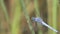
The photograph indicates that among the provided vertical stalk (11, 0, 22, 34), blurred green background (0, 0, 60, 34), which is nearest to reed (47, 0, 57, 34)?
blurred green background (0, 0, 60, 34)

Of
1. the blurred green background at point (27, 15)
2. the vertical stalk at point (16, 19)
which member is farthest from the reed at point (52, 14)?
the vertical stalk at point (16, 19)

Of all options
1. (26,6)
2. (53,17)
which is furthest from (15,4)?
(53,17)

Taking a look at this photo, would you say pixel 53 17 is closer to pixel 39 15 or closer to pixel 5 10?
pixel 39 15

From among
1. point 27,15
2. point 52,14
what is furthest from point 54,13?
point 27,15

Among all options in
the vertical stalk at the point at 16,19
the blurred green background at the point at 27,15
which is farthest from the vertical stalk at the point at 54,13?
the vertical stalk at the point at 16,19

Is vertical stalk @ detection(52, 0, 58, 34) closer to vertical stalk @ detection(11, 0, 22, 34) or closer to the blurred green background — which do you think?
the blurred green background

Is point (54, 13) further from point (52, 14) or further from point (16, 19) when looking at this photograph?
point (16, 19)

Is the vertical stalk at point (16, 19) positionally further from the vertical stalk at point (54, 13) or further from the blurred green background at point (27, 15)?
the vertical stalk at point (54, 13)

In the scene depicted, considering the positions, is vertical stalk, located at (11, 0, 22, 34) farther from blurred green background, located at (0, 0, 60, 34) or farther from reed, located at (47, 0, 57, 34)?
reed, located at (47, 0, 57, 34)

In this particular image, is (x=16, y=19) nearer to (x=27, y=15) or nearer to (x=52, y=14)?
(x=27, y=15)

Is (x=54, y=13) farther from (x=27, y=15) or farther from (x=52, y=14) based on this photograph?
(x=27, y=15)

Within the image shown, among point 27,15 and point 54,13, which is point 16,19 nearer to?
point 27,15

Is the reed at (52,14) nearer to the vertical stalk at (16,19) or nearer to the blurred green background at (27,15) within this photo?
the blurred green background at (27,15)
